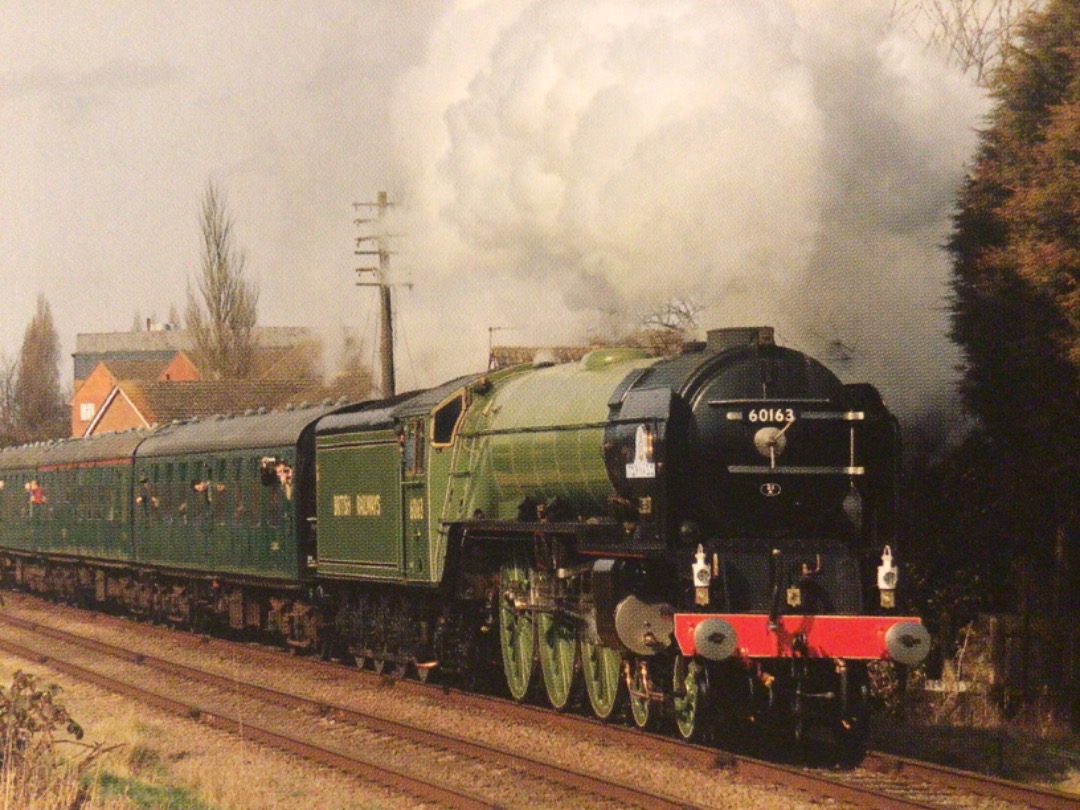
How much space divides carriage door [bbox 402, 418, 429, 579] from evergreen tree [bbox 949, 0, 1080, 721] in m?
5.64

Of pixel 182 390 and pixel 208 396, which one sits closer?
pixel 208 396

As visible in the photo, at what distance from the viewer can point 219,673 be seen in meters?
19.5

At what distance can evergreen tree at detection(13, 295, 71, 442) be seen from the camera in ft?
316

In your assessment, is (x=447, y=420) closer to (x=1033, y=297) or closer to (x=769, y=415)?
(x=769, y=415)

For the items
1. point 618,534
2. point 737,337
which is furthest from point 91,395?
point 737,337

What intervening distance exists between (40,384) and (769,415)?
309 ft

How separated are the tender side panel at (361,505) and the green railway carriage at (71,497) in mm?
9626

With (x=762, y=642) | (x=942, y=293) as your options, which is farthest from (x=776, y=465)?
(x=942, y=293)

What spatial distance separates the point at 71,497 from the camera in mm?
32188

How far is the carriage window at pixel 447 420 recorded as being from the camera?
1628 centimetres

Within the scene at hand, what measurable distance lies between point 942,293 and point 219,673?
10063mm

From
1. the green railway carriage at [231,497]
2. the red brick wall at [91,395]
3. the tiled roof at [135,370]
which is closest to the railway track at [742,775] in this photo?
the green railway carriage at [231,497]

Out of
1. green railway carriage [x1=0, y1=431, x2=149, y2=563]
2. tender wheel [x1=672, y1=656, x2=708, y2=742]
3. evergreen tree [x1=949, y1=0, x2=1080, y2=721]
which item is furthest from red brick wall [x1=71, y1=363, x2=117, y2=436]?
tender wheel [x1=672, y1=656, x2=708, y2=742]

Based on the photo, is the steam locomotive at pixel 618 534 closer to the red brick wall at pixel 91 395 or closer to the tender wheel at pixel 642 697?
the tender wheel at pixel 642 697
